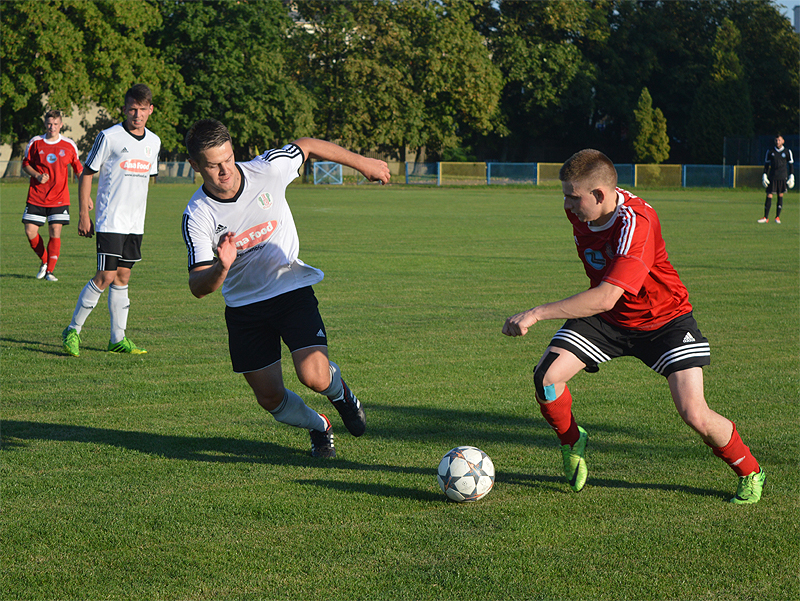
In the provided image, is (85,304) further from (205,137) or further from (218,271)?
(218,271)

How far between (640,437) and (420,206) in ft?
86.5

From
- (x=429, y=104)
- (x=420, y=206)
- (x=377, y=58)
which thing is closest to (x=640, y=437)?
(x=420, y=206)

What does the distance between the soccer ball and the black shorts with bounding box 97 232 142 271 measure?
456cm

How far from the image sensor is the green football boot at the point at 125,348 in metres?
7.84

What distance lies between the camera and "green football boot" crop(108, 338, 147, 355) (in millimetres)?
7840

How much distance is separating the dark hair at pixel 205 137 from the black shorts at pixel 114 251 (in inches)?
142

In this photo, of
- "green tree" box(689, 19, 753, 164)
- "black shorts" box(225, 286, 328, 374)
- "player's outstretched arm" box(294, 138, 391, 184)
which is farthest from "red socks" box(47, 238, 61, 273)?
"green tree" box(689, 19, 753, 164)

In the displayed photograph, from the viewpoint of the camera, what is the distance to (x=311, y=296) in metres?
5.29

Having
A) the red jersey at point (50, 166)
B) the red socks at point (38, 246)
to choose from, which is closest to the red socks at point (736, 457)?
the red jersey at point (50, 166)

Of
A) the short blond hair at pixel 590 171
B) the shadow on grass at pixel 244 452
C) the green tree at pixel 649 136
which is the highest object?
the green tree at pixel 649 136

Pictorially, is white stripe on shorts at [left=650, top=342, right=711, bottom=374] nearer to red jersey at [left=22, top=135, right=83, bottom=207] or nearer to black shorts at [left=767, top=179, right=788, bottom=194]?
red jersey at [left=22, top=135, right=83, bottom=207]

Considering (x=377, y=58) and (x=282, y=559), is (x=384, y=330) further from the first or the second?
(x=377, y=58)

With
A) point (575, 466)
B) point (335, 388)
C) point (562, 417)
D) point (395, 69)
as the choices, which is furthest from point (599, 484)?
point (395, 69)

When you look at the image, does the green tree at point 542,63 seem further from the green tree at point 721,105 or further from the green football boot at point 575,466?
the green football boot at point 575,466
